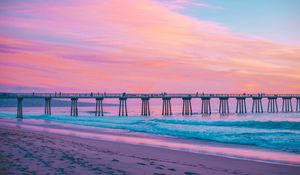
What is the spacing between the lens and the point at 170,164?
934 cm

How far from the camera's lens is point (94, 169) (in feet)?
26.3

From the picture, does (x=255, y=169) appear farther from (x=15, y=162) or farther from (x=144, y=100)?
(x=144, y=100)

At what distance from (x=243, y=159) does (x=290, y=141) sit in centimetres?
601

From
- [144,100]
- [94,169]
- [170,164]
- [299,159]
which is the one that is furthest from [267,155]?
[144,100]

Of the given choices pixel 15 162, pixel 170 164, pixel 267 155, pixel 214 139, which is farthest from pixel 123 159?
pixel 214 139

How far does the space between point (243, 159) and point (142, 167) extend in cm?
361

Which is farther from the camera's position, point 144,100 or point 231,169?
point 144,100

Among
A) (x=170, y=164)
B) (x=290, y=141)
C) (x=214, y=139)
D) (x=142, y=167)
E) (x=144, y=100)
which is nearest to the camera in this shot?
(x=142, y=167)

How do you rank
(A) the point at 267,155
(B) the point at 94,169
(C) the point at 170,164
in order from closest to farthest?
(B) the point at 94,169, (C) the point at 170,164, (A) the point at 267,155

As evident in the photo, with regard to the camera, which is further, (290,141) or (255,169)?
(290,141)

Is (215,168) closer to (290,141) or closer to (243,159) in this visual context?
(243,159)

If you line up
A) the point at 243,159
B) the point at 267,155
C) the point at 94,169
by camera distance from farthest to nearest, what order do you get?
the point at 267,155, the point at 243,159, the point at 94,169

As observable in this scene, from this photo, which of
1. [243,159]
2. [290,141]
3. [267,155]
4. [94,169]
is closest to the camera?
[94,169]

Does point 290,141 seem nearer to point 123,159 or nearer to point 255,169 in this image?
point 255,169
